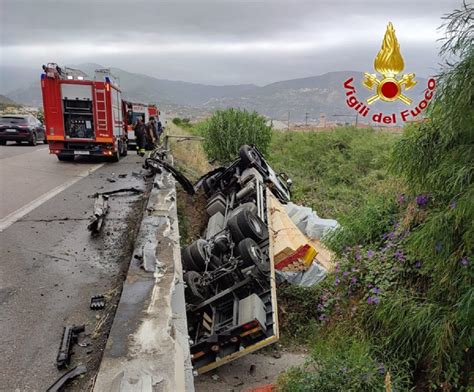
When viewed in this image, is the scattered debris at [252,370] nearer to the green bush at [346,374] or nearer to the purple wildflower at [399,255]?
the green bush at [346,374]

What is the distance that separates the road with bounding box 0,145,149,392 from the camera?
2521 mm

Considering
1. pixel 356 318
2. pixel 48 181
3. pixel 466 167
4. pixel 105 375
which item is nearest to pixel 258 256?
pixel 356 318

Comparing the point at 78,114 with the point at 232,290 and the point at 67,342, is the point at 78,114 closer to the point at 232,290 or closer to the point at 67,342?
the point at 232,290

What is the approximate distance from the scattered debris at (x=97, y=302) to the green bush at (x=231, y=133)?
39.9ft

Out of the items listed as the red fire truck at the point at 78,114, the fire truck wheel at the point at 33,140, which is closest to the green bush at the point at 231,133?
the red fire truck at the point at 78,114

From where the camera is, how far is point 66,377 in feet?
A: 7.47

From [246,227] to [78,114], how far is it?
7944 mm

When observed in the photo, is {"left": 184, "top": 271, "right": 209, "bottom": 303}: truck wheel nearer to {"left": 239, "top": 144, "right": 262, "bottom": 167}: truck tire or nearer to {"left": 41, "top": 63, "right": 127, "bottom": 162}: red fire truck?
{"left": 239, "top": 144, "right": 262, "bottom": 167}: truck tire

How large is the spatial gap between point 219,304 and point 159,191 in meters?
2.04

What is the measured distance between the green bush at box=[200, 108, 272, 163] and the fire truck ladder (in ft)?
15.7

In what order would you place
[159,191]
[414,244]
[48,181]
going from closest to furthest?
[414,244] → [159,191] → [48,181]

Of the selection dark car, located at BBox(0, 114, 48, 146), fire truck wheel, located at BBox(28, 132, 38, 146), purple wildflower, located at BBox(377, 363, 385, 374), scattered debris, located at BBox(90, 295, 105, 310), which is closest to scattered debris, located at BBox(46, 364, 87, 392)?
scattered debris, located at BBox(90, 295, 105, 310)

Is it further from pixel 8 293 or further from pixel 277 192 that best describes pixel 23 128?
pixel 8 293

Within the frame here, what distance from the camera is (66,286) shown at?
3539 mm
